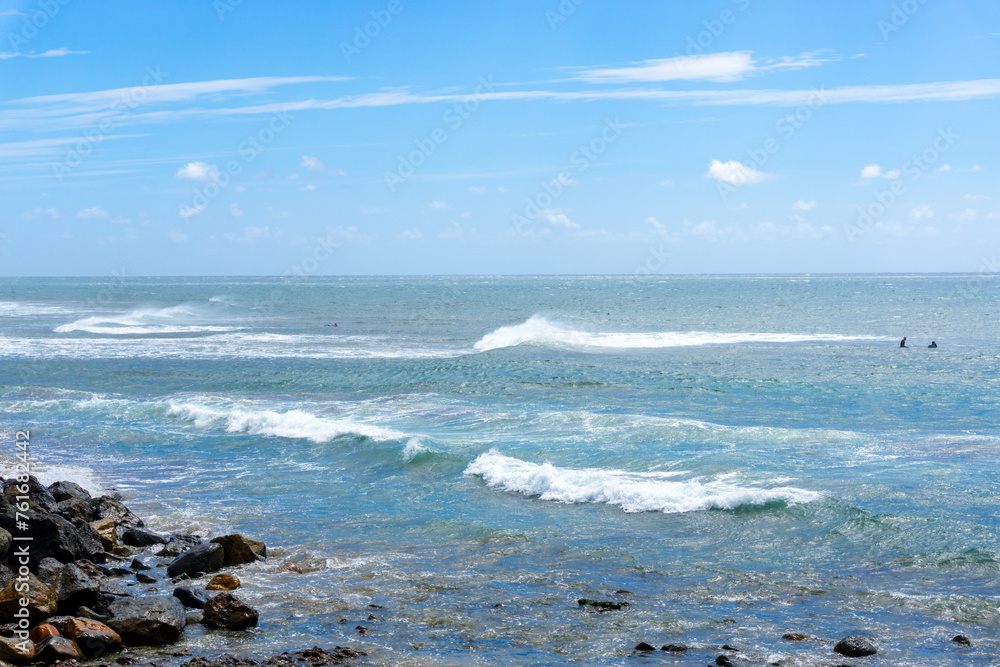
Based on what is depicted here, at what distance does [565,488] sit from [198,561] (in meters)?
7.27

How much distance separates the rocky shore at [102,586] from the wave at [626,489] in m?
6.08

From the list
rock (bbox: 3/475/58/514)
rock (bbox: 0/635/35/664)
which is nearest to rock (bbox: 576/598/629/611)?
rock (bbox: 0/635/35/664)

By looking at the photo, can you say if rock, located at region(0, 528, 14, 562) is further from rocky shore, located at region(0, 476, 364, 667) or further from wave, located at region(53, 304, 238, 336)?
wave, located at region(53, 304, 238, 336)

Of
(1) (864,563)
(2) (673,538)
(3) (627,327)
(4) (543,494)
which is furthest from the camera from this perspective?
(3) (627,327)

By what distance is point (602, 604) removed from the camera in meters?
11.4

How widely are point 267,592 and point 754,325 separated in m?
58.1

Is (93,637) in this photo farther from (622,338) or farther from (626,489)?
(622,338)

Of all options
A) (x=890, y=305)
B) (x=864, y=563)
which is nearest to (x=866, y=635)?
(x=864, y=563)

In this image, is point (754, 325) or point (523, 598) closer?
point (523, 598)

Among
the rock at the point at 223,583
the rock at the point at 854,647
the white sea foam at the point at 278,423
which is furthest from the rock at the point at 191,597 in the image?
the white sea foam at the point at 278,423

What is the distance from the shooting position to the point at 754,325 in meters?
65.7

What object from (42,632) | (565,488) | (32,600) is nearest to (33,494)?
(32,600)

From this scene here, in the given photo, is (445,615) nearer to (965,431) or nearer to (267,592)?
(267,592)

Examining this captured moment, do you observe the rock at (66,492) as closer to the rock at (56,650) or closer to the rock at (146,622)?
the rock at (146,622)
